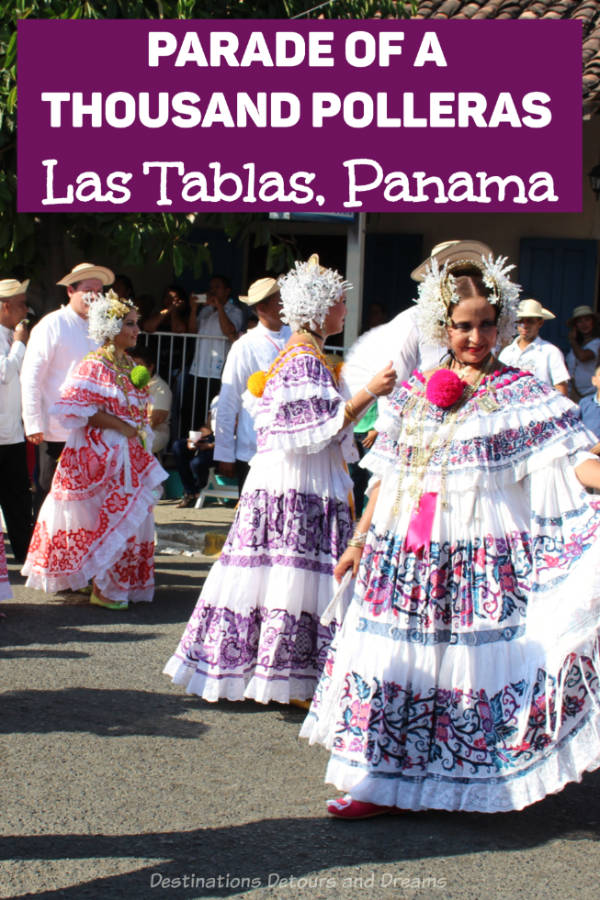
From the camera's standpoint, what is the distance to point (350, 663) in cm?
439

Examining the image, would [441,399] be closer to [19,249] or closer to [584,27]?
[19,249]

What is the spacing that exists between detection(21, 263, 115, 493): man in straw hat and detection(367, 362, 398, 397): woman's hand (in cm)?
387

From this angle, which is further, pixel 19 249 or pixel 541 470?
pixel 19 249

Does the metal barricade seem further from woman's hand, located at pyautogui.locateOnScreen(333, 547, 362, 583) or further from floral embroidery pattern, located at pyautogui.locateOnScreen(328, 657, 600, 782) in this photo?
floral embroidery pattern, located at pyautogui.locateOnScreen(328, 657, 600, 782)

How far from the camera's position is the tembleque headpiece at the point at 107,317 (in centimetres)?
772

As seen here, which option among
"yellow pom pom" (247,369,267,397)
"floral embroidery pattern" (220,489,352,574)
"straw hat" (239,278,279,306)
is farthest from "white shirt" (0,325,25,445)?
"floral embroidery pattern" (220,489,352,574)

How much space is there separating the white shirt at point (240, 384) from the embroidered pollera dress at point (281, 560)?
2.27 m

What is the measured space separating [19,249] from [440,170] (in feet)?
13.1

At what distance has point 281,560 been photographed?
5.67 meters

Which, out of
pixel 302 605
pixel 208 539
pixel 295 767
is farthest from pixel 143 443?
pixel 295 767

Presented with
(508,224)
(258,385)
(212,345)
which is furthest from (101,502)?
(508,224)

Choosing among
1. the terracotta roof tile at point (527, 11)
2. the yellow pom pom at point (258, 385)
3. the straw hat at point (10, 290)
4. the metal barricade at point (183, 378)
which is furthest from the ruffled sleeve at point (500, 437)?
the terracotta roof tile at point (527, 11)

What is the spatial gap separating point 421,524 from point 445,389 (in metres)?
0.49

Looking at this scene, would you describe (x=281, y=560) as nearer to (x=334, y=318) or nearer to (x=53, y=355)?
(x=334, y=318)
